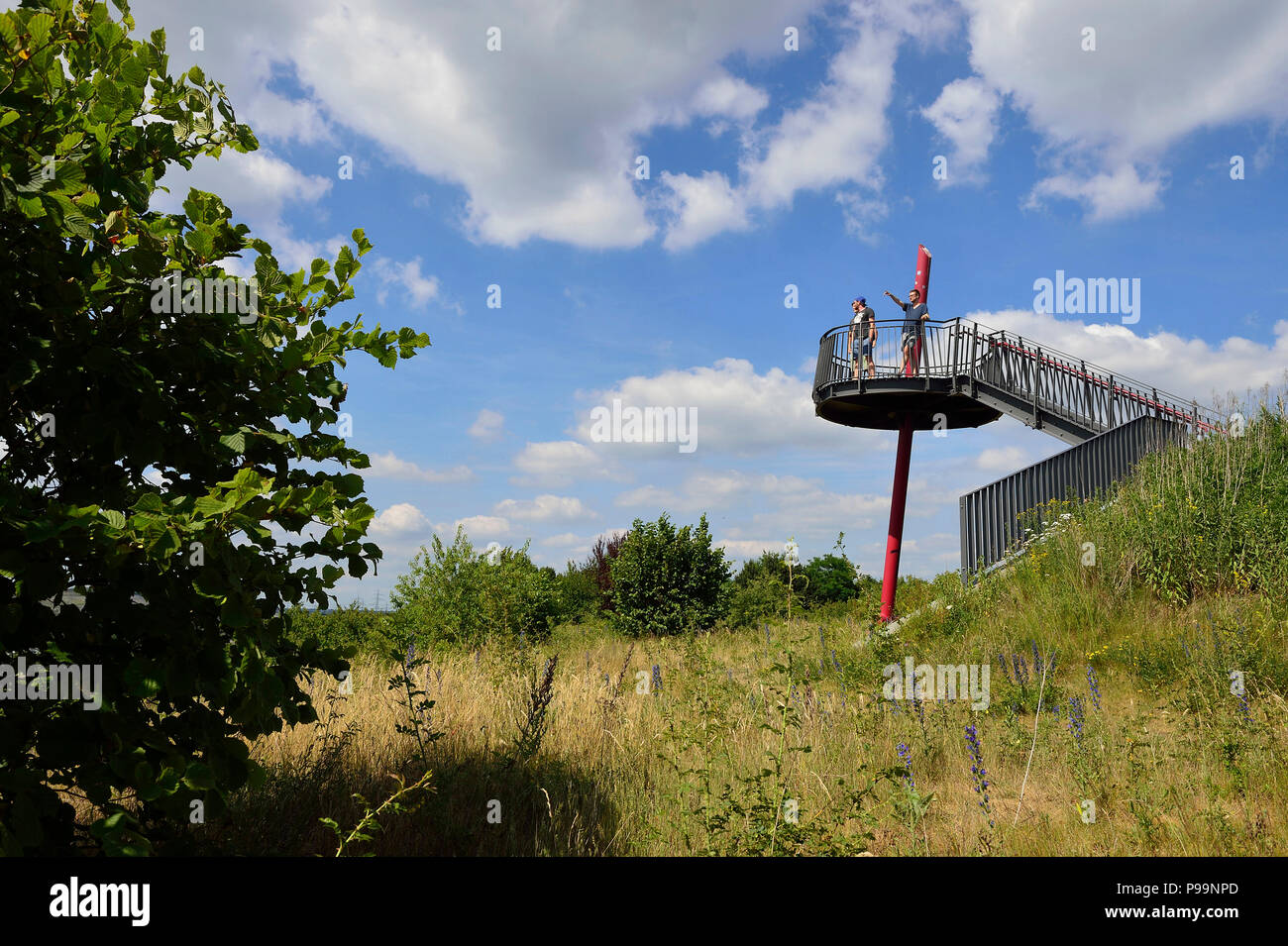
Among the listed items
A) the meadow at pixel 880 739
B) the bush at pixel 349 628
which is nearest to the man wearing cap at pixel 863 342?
the meadow at pixel 880 739

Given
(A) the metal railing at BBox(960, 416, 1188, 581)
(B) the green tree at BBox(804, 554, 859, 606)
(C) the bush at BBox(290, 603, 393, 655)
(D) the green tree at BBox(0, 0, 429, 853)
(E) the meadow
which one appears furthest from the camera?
(B) the green tree at BBox(804, 554, 859, 606)

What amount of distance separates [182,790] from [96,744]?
0.35 m

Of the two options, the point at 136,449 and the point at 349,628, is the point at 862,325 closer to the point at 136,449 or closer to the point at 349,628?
the point at 349,628

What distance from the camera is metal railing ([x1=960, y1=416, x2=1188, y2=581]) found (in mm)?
14070

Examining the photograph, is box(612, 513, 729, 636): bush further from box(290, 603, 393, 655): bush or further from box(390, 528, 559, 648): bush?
box(290, 603, 393, 655): bush

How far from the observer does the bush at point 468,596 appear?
43.1 feet

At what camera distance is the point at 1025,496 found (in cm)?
1442

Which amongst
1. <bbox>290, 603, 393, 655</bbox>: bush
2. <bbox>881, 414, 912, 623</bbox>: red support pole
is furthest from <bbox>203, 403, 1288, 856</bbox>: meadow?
<bbox>881, 414, 912, 623</bbox>: red support pole

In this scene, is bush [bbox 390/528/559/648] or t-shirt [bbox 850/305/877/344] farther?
t-shirt [bbox 850/305/877/344]

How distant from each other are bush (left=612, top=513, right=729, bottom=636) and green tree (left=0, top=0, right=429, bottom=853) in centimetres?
1361

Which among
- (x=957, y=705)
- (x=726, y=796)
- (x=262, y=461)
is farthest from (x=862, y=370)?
(x=262, y=461)

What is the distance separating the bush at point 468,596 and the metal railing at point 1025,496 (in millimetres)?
8496

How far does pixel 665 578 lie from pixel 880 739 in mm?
10300
